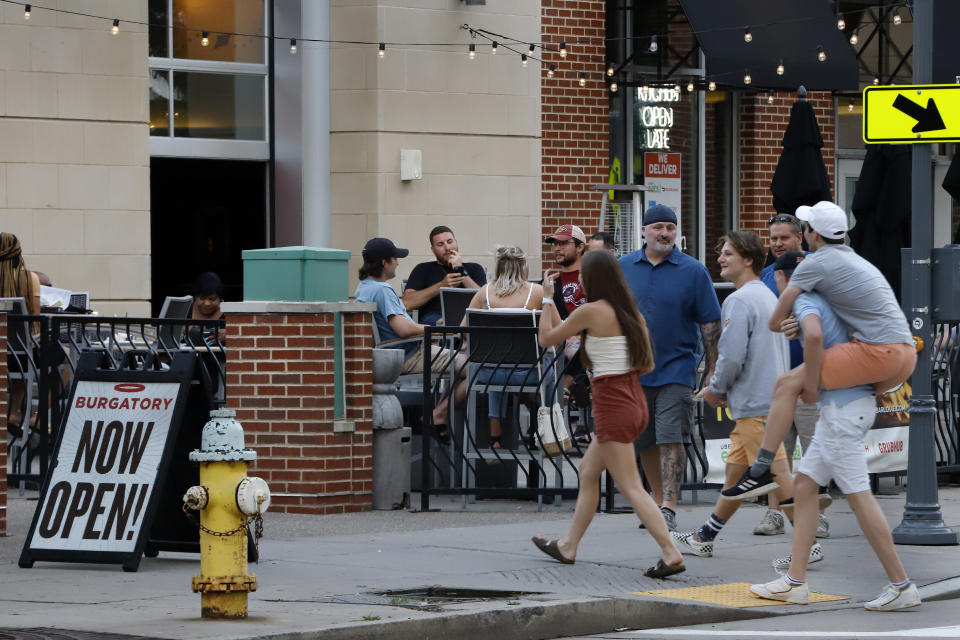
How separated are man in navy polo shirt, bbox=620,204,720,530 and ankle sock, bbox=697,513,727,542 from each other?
0.62 meters

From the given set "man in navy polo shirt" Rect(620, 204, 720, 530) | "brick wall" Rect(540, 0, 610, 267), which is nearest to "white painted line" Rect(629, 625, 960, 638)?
"man in navy polo shirt" Rect(620, 204, 720, 530)

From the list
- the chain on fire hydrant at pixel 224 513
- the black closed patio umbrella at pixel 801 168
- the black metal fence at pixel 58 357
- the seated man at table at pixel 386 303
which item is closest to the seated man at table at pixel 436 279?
the seated man at table at pixel 386 303

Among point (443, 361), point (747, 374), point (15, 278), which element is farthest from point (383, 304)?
point (747, 374)

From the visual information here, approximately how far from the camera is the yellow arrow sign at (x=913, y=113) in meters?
10.2

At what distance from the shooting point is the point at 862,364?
8328 millimetres

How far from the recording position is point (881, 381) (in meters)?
8.41

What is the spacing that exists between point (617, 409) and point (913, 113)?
2870mm

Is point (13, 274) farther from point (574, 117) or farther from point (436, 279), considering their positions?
point (574, 117)

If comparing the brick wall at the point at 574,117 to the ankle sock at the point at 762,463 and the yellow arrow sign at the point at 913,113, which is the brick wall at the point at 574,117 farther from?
the ankle sock at the point at 762,463

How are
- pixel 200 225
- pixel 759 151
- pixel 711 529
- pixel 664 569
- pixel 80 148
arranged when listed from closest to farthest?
1. pixel 664 569
2. pixel 711 529
3. pixel 80 148
4. pixel 200 225
5. pixel 759 151

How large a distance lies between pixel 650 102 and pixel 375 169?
3.69 meters

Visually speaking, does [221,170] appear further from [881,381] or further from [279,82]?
[881,381]

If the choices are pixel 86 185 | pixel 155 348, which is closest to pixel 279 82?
pixel 86 185

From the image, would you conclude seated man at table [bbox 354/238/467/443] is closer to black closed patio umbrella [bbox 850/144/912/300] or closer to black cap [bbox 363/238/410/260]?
black cap [bbox 363/238/410/260]
